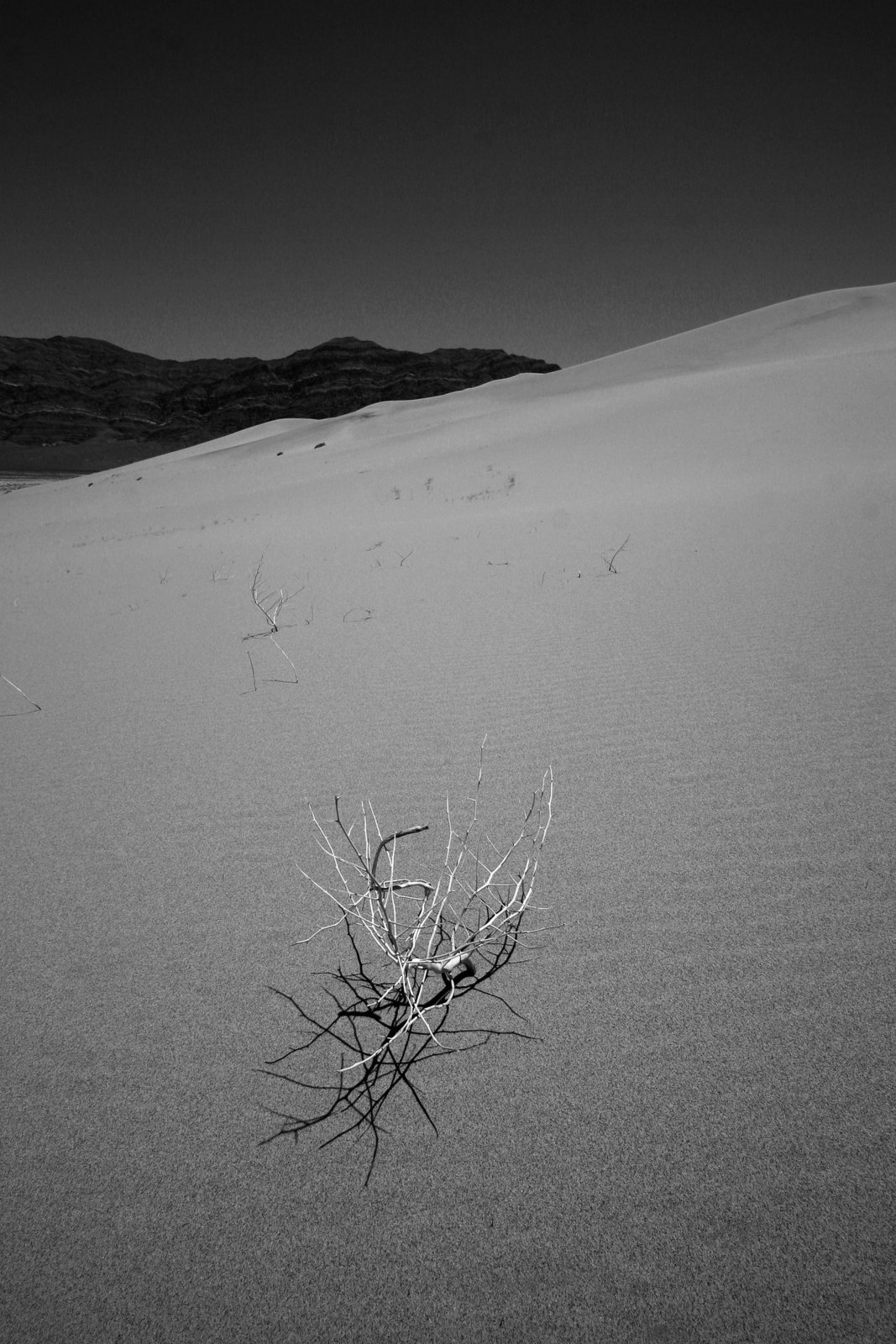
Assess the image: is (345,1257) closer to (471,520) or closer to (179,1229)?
(179,1229)

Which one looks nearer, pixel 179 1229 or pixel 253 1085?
pixel 179 1229

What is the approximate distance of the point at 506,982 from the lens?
4.27 feet

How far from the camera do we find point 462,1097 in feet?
3.57

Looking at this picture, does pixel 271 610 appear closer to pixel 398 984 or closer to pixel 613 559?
pixel 613 559

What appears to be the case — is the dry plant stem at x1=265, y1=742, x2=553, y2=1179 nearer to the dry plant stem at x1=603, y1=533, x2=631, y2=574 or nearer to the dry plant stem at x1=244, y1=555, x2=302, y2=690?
the dry plant stem at x1=244, y1=555, x2=302, y2=690

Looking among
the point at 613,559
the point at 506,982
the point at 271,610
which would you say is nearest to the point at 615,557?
the point at 613,559

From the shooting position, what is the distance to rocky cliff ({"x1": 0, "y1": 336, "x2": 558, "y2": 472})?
186 feet

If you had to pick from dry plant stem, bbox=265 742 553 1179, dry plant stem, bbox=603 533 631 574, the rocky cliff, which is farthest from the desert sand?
the rocky cliff

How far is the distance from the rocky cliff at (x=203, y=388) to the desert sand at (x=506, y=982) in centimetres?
5268

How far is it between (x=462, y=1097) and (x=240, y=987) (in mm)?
491

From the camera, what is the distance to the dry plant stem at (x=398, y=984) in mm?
1083

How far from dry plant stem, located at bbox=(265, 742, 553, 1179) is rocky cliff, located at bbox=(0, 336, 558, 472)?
54.1 metres

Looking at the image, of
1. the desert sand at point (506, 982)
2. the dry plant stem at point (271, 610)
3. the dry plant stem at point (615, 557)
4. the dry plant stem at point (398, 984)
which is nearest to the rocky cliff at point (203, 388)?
the dry plant stem at point (271, 610)

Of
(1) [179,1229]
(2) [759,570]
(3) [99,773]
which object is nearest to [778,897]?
(1) [179,1229]
